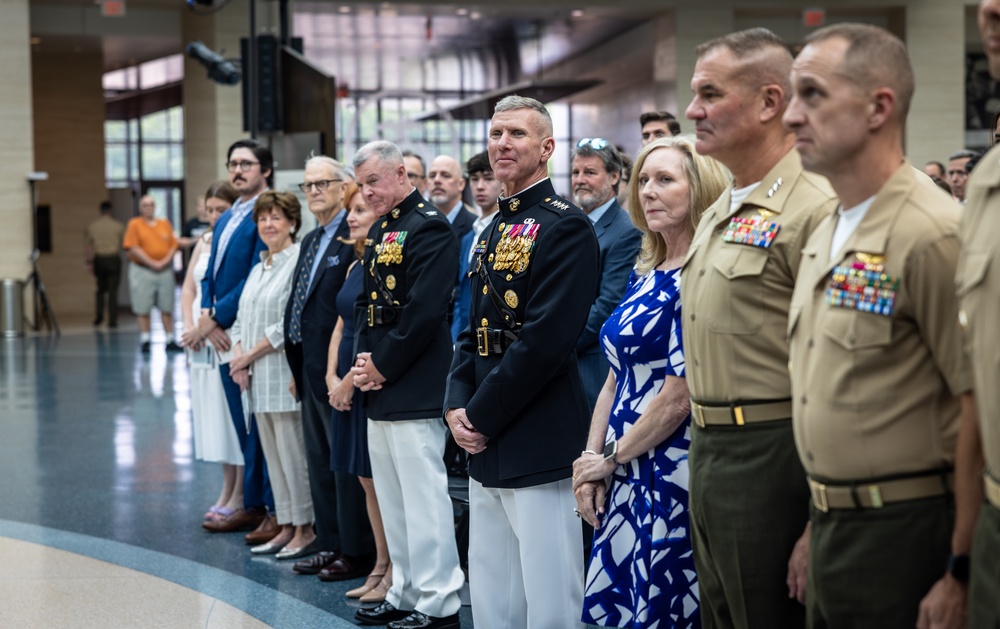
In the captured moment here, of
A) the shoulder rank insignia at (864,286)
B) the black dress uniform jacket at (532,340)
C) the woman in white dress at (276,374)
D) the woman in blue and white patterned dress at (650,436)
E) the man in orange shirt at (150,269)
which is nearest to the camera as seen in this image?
the shoulder rank insignia at (864,286)

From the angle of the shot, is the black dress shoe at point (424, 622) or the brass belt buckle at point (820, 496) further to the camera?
the black dress shoe at point (424, 622)

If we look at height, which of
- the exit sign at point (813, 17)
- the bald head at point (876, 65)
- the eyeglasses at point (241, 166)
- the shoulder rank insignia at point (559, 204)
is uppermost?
the exit sign at point (813, 17)

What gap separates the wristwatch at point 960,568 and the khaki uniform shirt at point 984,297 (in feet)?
0.63

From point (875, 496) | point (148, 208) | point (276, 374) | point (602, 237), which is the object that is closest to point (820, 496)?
point (875, 496)

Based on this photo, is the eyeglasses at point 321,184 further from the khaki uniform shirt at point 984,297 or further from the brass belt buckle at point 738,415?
the khaki uniform shirt at point 984,297

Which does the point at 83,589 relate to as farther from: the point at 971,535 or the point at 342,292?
the point at 971,535

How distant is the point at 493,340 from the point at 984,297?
187 centimetres

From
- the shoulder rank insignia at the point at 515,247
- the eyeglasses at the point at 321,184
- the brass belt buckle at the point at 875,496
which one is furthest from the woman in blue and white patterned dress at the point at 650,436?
the eyeglasses at the point at 321,184

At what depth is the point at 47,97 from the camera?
2303cm

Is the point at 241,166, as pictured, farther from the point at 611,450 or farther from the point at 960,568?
the point at 960,568

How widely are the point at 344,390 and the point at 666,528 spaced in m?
1.90

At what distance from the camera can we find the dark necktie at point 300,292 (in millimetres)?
5117

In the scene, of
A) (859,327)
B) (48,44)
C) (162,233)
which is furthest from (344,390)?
(48,44)

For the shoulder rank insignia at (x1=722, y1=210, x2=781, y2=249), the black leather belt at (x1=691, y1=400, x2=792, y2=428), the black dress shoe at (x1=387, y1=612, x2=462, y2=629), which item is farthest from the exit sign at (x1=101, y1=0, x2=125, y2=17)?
the black leather belt at (x1=691, y1=400, x2=792, y2=428)
